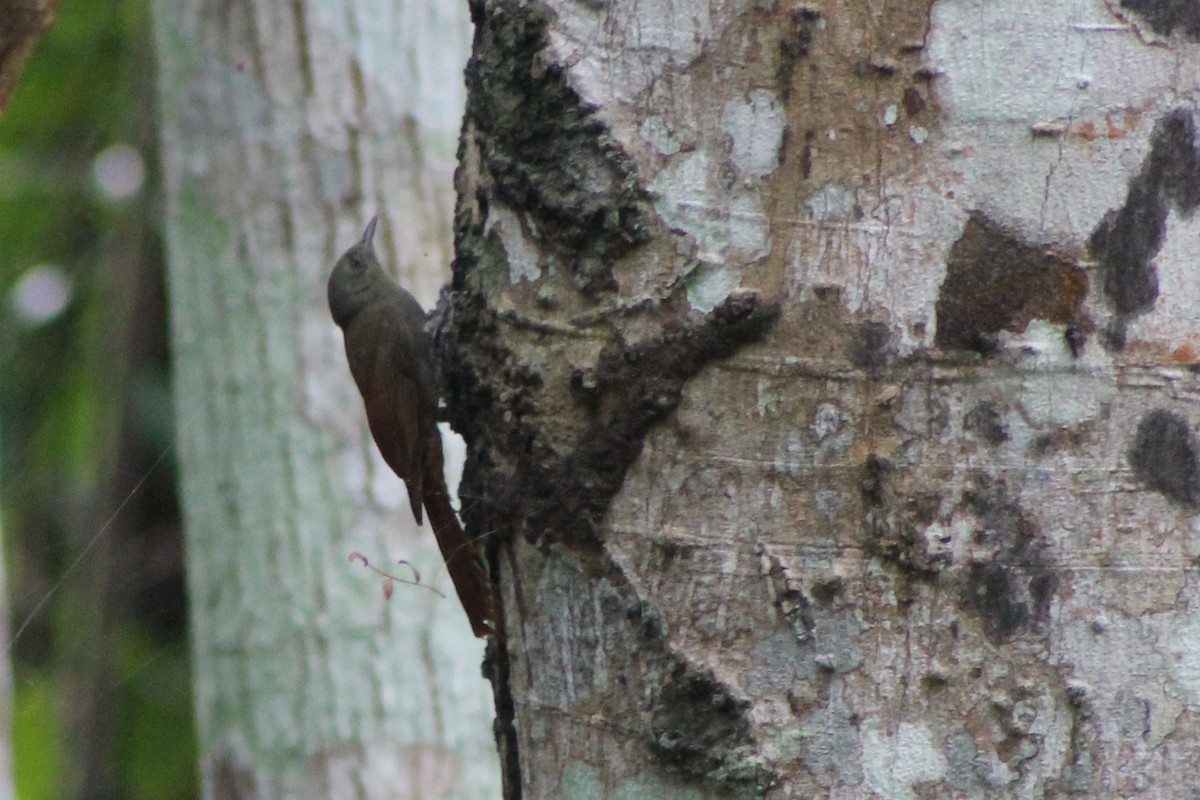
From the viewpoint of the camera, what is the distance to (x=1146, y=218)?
136cm

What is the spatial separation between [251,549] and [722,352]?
2861 millimetres

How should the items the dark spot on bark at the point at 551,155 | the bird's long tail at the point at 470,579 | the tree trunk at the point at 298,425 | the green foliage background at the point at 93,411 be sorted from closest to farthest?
the dark spot on bark at the point at 551,155 < the bird's long tail at the point at 470,579 < the tree trunk at the point at 298,425 < the green foliage background at the point at 93,411

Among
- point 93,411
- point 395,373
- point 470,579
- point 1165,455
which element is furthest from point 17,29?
point 93,411

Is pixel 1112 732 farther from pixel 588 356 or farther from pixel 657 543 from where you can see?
pixel 588 356

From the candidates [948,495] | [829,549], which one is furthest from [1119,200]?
[829,549]

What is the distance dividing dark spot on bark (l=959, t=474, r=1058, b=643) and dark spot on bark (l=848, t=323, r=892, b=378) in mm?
143

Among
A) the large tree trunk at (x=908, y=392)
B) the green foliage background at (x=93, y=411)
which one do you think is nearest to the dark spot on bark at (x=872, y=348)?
the large tree trunk at (x=908, y=392)

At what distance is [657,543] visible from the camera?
1.49 meters

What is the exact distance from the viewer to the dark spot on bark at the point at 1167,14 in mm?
1359

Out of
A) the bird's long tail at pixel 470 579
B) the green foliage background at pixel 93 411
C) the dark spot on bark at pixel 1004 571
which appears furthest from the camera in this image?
the green foliage background at pixel 93 411

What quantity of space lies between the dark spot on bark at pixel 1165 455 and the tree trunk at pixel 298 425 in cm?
289

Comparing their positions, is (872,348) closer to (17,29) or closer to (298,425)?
(17,29)

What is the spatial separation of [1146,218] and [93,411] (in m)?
4.61

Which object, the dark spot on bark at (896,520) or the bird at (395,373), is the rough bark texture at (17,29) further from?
the dark spot on bark at (896,520)
